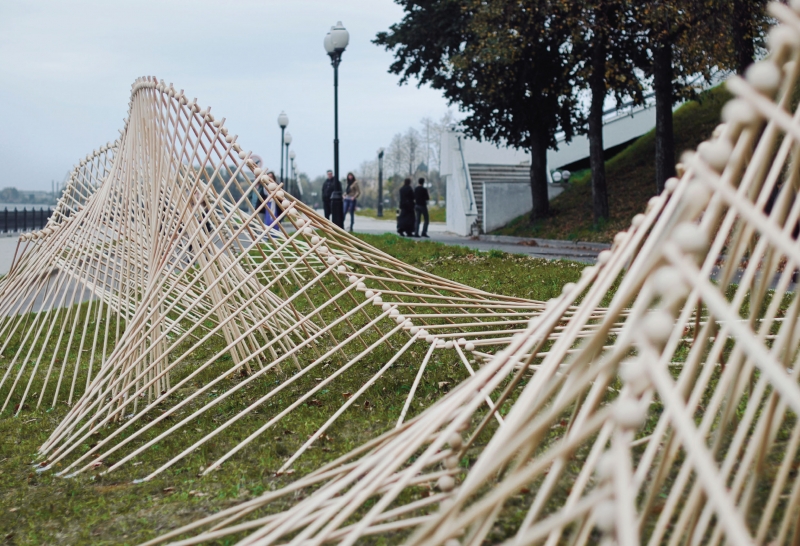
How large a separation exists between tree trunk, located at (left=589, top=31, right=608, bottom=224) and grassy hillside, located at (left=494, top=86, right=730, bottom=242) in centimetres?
36

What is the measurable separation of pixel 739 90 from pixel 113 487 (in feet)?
8.81

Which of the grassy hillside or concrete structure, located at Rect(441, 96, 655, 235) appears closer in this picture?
the grassy hillside

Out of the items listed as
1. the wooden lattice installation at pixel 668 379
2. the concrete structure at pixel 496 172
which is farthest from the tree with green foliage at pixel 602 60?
the wooden lattice installation at pixel 668 379

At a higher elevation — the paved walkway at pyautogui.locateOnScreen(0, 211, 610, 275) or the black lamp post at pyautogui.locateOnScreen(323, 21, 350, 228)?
the black lamp post at pyautogui.locateOnScreen(323, 21, 350, 228)

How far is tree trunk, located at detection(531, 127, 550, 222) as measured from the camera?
1656 centimetres

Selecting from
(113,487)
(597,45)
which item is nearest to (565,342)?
(113,487)

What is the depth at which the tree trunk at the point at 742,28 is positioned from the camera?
1034cm

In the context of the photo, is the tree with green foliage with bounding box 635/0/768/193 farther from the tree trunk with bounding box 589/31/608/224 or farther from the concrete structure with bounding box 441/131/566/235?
the concrete structure with bounding box 441/131/566/235

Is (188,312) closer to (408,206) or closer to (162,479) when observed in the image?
(162,479)

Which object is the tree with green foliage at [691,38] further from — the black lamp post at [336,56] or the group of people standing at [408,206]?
the group of people standing at [408,206]

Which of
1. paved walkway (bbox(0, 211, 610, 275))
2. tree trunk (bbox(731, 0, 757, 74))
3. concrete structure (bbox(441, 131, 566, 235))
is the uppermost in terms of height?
tree trunk (bbox(731, 0, 757, 74))

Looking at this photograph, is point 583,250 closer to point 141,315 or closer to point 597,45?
point 597,45

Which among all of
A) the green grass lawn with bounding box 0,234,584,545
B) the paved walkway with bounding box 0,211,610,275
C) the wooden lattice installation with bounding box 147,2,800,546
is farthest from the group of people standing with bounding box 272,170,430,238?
the wooden lattice installation with bounding box 147,2,800,546

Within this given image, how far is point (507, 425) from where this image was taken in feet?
4.58
